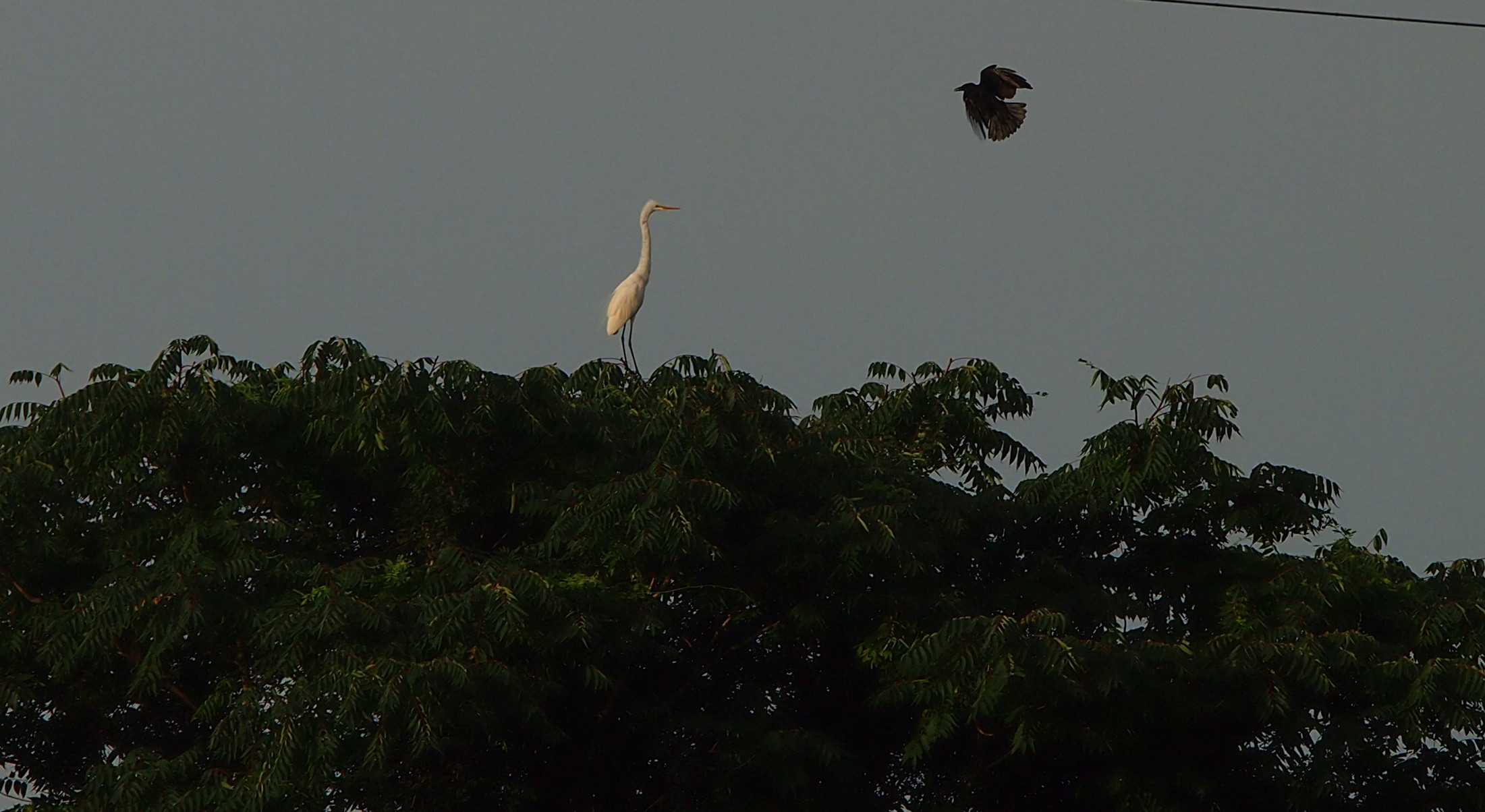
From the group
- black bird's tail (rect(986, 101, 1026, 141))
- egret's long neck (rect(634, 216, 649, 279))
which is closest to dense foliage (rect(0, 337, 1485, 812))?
black bird's tail (rect(986, 101, 1026, 141))

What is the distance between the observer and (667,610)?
11.2 m

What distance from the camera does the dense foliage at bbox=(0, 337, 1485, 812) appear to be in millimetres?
10141

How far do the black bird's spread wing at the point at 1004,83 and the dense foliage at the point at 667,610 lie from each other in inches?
79.7

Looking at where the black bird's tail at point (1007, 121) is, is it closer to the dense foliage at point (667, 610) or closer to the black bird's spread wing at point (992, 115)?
the black bird's spread wing at point (992, 115)

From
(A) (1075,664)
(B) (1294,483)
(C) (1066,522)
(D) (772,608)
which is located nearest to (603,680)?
(D) (772,608)

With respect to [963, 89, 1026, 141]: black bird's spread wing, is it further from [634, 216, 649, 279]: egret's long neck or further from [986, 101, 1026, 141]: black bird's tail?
[634, 216, 649, 279]: egret's long neck

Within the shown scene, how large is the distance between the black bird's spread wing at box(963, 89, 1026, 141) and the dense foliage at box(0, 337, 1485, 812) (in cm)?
180

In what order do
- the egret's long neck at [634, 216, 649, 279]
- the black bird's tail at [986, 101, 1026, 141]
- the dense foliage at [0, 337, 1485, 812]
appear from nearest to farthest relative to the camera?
the dense foliage at [0, 337, 1485, 812] < the black bird's tail at [986, 101, 1026, 141] < the egret's long neck at [634, 216, 649, 279]

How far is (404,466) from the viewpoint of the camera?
38.3 ft

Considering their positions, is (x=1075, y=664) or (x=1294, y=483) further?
(x=1294, y=483)

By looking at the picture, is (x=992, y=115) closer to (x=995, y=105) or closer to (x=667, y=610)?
(x=995, y=105)

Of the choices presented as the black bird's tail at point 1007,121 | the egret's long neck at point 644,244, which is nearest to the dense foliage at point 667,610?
the black bird's tail at point 1007,121

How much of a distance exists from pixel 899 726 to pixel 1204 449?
2.51 metres

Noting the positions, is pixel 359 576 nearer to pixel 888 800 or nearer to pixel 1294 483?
pixel 888 800
